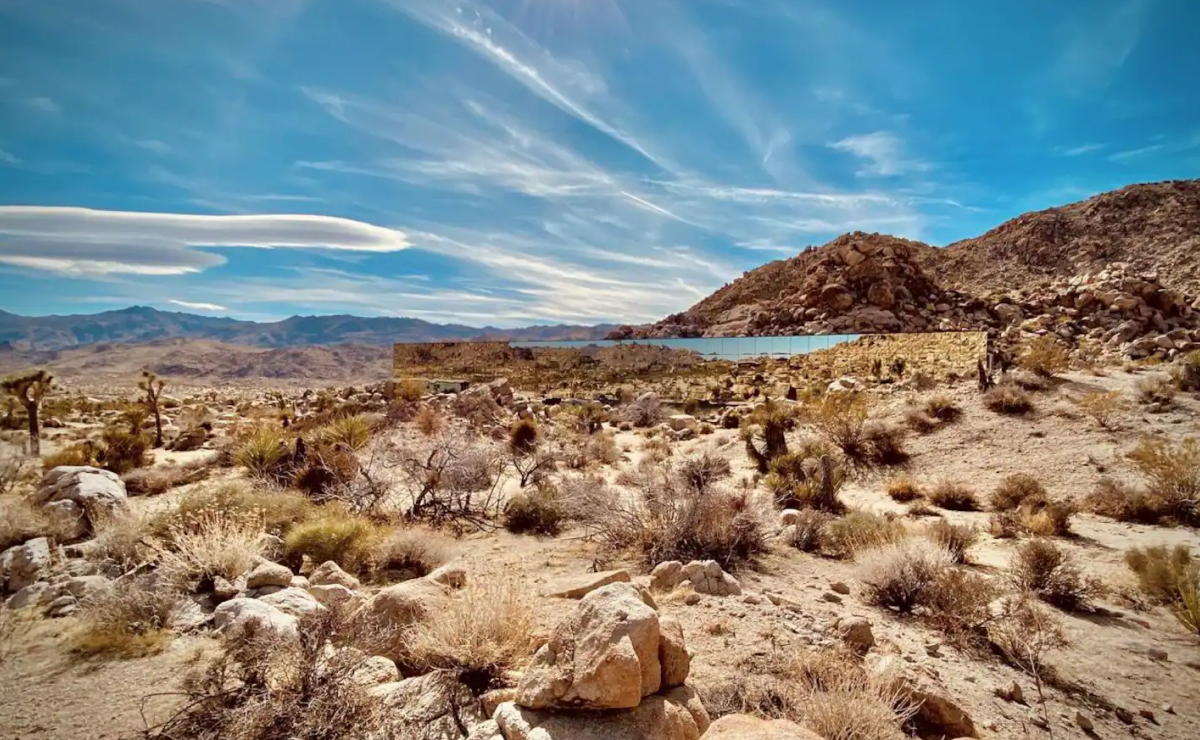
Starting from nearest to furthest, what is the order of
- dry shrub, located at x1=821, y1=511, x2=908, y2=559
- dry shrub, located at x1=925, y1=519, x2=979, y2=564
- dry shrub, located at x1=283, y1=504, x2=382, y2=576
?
dry shrub, located at x1=283, y1=504, x2=382, y2=576 < dry shrub, located at x1=925, y1=519, x2=979, y2=564 < dry shrub, located at x1=821, y1=511, x2=908, y2=559

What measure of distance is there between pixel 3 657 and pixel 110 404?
106ft

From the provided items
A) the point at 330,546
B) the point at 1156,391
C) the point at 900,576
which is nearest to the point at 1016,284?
the point at 1156,391

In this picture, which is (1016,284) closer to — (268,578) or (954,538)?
(954,538)

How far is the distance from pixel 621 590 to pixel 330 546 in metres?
5.27

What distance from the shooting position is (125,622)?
187 inches

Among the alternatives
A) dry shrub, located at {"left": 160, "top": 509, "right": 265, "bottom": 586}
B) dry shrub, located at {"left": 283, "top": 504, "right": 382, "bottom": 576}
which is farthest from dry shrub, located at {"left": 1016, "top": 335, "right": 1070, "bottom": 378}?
dry shrub, located at {"left": 160, "top": 509, "right": 265, "bottom": 586}

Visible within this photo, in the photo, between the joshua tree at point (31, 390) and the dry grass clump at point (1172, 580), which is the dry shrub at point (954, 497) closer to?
the dry grass clump at point (1172, 580)

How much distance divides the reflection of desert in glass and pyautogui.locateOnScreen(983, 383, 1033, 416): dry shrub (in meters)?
7.51

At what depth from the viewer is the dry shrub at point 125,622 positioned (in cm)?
455

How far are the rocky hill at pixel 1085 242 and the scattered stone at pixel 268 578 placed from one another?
50.4 meters

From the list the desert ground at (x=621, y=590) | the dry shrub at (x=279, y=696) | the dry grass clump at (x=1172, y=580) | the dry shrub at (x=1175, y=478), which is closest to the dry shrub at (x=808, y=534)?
the desert ground at (x=621, y=590)

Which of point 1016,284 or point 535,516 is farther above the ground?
point 1016,284

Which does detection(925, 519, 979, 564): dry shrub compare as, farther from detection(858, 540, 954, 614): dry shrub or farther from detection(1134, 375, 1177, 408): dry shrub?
detection(1134, 375, 1177, 408): dry shrub

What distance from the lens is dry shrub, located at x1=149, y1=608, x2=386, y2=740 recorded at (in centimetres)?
329
